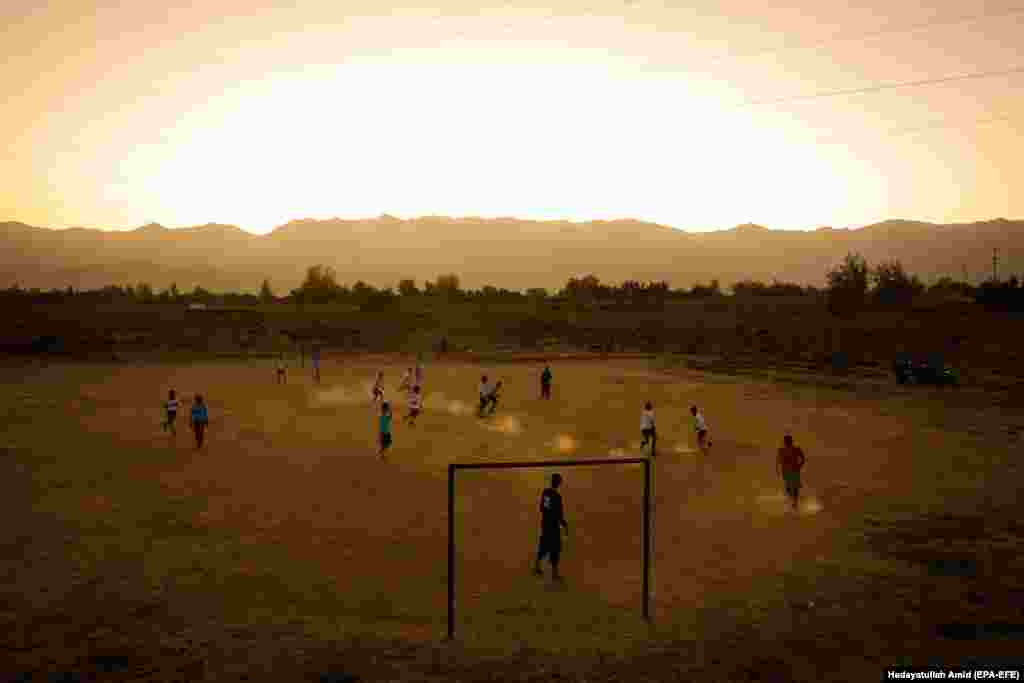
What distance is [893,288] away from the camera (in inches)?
3314

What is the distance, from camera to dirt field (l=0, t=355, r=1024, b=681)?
874 centimetres

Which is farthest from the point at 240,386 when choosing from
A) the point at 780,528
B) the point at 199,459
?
the point at 780,528

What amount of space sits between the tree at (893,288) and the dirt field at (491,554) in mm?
60175

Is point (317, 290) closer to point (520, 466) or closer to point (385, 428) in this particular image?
point (385, 428)

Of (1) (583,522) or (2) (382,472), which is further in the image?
(2) (382,472)

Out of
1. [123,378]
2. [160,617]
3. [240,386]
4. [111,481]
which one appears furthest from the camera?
[123,378]

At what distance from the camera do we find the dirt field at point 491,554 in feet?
28.7

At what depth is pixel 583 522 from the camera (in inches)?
563

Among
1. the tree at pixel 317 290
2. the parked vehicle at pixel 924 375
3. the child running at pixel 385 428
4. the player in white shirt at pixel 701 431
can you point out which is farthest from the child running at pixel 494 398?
the tree at pixel 317 290

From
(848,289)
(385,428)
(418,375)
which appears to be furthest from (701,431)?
(848,289)

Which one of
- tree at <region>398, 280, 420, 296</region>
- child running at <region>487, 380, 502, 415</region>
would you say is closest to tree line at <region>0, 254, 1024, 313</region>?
tree at <region>398, 280, 420, 296</region>

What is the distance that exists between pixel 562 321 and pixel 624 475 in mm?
58900

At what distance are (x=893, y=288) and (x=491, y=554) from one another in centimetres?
8609

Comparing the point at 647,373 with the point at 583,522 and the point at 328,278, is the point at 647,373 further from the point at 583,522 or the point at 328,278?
the point at 328,278
